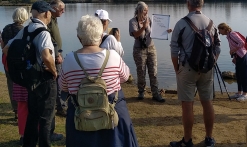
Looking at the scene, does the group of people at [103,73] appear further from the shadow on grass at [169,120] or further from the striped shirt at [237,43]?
the striped shirt at [237,43]

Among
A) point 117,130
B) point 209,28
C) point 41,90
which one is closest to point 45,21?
point 41,90

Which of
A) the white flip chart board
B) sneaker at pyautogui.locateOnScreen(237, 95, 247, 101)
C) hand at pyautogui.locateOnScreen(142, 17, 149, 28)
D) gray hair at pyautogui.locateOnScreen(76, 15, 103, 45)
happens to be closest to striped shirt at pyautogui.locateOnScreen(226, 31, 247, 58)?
sneaker at pyautogui.locateOnScreen(237, 95, 247, 101)

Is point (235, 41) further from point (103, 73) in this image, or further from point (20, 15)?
point (103, 73)

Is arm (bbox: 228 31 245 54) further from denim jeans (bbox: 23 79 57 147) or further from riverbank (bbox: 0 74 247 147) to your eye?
denim jeans (bbox: 23 79 57 147)

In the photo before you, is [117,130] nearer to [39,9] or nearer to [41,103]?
[41,103]

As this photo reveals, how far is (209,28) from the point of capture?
4.07 metres

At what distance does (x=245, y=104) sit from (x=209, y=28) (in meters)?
3.58

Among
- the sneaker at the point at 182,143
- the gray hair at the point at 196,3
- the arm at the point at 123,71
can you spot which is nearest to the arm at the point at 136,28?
the gray hair at the point at 196,3

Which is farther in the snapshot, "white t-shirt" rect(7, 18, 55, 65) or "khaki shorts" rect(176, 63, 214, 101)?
"khaki shorts" rect(176, 63, 214, 101)

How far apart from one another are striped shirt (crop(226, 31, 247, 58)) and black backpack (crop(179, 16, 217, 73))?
334 cm

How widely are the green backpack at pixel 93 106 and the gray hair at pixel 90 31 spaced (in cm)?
15

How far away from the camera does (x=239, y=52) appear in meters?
7.25

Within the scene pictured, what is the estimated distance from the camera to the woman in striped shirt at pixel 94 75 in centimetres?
280

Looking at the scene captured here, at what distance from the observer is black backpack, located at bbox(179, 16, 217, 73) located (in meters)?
3.97
